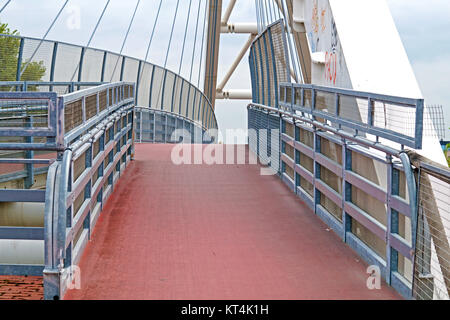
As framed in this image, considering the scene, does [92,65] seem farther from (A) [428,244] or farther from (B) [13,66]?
(A) [428,244]

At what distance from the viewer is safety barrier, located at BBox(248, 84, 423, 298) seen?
5.63 m

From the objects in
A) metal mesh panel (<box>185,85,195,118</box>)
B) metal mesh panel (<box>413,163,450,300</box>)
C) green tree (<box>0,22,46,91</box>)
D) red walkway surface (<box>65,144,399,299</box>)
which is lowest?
red walkway surface (<box>65,144,399,299</box>)

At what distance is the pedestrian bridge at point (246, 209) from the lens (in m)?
5.39

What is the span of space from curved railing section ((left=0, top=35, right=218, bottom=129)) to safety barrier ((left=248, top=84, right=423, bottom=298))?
616cm

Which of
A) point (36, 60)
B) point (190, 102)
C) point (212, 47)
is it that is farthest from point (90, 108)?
point (212, 47)

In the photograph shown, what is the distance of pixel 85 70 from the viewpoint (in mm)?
17891

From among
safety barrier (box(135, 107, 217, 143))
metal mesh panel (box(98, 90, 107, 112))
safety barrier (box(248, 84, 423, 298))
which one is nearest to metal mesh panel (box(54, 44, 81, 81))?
safety barrier (box(135, 107, 217, 143))

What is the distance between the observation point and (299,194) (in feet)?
31.7

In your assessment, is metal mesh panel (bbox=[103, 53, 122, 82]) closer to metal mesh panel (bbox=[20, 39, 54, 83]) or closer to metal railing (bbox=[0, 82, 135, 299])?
metal mesh panel (bbox=[20, 39, 54, 83])

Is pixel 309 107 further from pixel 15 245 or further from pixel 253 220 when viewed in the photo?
pixel 15 245

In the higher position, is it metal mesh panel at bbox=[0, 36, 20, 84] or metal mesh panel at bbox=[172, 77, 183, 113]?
metal mesh panel at bbox=[0, 36, 20, 84]

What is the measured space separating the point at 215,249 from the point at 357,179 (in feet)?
5.06

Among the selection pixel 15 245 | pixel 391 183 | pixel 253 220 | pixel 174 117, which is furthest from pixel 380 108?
pixel 174 117
